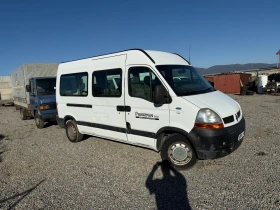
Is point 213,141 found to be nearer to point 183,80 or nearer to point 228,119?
point 228,119

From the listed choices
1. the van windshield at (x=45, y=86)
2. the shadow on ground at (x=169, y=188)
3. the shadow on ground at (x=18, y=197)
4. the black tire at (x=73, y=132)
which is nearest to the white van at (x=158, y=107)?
the shadow on ground at (x=169, y=188)

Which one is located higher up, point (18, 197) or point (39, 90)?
point (39, 90)

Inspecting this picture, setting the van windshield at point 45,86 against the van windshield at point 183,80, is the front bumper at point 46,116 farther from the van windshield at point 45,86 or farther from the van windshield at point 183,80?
the van windshield at point 183,80

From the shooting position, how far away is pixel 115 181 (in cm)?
436

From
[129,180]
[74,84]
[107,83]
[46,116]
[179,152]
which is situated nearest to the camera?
[129,180]

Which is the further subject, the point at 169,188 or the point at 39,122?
the point at 39,122

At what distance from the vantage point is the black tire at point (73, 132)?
6.95 metres

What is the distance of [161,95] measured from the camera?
4348 mm

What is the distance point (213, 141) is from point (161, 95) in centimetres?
126

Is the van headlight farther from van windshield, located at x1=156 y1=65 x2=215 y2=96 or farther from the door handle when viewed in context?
the door handle

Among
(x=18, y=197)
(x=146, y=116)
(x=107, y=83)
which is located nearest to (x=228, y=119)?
(x=146, y=116)

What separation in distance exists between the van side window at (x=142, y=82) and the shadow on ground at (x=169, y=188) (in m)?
1.50

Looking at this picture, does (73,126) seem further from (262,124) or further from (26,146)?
(262,124)

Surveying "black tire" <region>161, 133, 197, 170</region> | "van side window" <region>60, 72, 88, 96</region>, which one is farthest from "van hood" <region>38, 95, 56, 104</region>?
"black tire" <region>161, 133, 197, 170</region>
